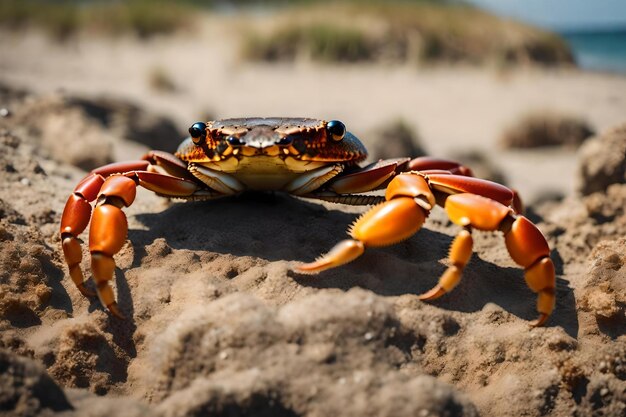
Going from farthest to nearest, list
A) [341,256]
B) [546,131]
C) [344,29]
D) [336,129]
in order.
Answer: [344,29], [546,131], [336,129], [341,256]

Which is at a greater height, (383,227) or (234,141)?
(234,141)

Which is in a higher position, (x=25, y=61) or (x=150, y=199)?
(x=150, y=199)

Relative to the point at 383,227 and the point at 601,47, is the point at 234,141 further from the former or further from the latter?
the point at 601,47

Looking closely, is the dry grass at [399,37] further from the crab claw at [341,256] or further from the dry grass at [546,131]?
the crab claw at [341,256]

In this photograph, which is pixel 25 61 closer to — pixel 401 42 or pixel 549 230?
pixel 401 42

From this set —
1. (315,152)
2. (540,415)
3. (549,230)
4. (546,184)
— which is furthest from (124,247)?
(546,184)

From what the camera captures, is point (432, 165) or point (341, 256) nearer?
point (341, 256)

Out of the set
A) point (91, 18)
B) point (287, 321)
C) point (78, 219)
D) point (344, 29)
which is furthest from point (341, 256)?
point (91, 18)
